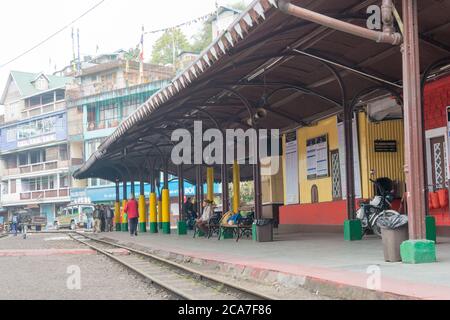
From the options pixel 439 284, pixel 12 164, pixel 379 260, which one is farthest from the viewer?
pixel 12 164

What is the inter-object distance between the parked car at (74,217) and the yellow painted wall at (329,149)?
31456mm

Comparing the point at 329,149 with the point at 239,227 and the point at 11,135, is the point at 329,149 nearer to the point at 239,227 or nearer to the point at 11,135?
the point at 239,227

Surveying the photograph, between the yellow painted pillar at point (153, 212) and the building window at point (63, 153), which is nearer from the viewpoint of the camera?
the yellow painted pillar at point (153, 212)

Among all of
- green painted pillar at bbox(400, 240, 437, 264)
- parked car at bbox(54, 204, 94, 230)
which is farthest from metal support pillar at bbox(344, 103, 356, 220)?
parked car at bbox(54, 204, 94, 230)

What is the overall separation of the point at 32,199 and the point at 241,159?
43173 millimetres

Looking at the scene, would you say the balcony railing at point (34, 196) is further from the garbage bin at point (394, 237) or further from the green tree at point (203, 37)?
the garbage bin at point (394, 237)

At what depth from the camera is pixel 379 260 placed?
33.0 ft

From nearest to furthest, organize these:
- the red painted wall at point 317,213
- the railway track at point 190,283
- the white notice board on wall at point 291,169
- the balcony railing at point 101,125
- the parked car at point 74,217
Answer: the railway track at point 190,283, the red painted wall at point 317,213, the white notice board on wall at point 291,169, the parked car at point 74,217, the balcony railing at point 101,125

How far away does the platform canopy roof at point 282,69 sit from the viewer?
10750mm

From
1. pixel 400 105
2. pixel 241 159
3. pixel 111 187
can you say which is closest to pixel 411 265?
pixel 400 105

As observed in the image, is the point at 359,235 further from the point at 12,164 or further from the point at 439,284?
the point at 12,164

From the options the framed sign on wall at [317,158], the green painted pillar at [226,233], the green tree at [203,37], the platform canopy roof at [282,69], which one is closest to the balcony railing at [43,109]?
the green tree at [203,37]

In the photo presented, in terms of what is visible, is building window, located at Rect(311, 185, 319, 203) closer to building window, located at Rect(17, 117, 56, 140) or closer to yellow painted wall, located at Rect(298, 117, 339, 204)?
yellow painted wall, located at Rect(298, 117, 339, 204)

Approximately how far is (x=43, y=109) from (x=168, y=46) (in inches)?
796
